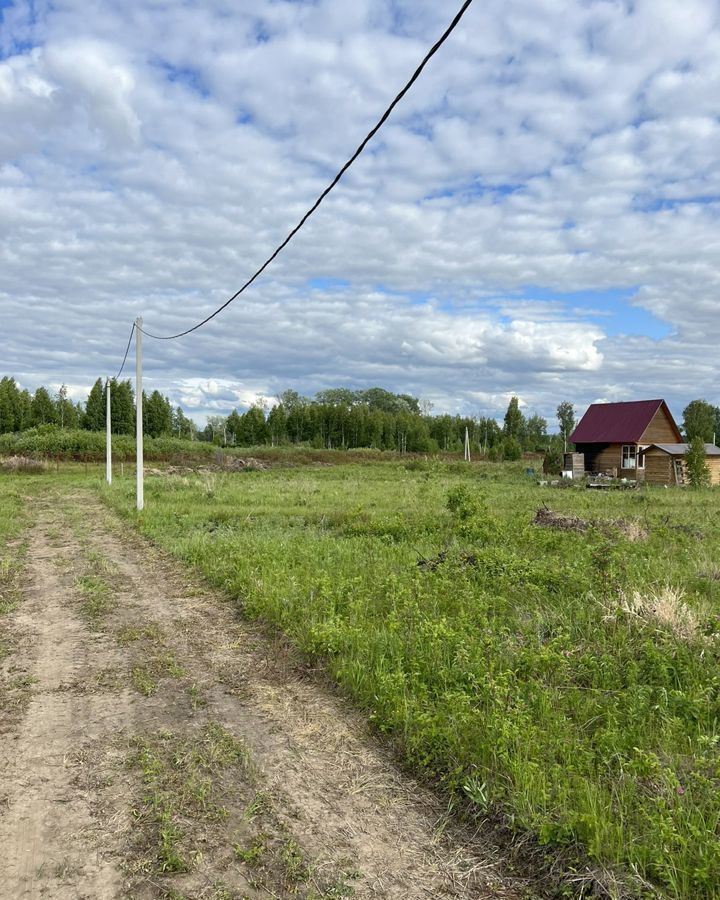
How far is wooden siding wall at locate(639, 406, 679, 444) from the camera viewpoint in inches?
1459

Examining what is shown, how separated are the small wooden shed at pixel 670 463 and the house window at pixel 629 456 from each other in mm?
547

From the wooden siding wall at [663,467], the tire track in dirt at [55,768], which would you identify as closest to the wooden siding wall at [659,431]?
the wooden siding wall at [663,467]

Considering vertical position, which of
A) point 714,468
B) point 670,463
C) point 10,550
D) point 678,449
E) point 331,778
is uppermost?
point 678,449

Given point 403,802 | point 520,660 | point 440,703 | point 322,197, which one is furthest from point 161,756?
point 322,197

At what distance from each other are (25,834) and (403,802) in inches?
79.3

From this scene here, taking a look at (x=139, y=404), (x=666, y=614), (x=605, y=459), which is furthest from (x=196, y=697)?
(x=605, y=459)

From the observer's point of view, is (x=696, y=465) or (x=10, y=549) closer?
(x=10, y=549)

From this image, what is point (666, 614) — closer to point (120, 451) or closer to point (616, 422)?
point (616, 422)

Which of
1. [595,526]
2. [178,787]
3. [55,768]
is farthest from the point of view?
[595,526]

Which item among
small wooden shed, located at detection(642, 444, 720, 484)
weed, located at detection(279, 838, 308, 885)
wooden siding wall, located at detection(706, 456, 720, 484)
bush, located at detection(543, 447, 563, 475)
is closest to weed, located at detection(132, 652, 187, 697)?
weed, located at detection(279, 838, 308, 885)

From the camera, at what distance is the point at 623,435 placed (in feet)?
123

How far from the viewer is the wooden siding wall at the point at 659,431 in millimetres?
37062

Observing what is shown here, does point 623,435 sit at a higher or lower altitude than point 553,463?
higher

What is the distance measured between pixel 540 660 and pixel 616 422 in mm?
37227
